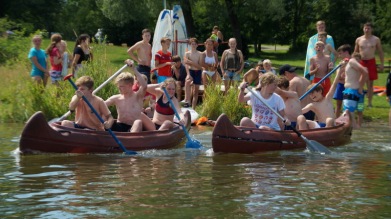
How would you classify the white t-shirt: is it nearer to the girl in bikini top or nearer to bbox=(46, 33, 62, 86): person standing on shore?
the girl in bikini top

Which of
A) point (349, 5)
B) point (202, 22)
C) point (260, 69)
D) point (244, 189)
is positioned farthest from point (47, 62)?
point (349, 5)

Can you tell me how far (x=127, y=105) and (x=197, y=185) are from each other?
3.16 metres

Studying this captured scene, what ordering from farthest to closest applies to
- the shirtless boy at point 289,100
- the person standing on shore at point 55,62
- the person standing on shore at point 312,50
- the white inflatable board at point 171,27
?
the white inflatable board at point 171,27 → the person standing on shore at point 55,62 → the person standing on shore at point 312,50 → the shirtless boy at point 289,100

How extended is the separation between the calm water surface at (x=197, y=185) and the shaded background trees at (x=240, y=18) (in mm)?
23741

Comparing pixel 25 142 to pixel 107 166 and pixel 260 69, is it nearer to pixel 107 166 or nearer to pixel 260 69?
pixel 107 166

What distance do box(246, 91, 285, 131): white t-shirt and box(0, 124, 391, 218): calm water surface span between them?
48cm

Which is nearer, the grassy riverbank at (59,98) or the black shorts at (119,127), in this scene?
the black shorts at (119,127)

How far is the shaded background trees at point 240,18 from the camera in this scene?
36.8 meters

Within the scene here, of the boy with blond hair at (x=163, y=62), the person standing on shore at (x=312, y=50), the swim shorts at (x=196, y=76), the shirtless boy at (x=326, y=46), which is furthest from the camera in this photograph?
the swim shorts at (x=196, y=76)

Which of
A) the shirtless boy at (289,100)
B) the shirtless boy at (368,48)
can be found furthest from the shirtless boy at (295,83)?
the shirtless boy at (368,48)

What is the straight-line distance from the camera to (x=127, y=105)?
11695mm

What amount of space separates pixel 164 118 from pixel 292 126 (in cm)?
210

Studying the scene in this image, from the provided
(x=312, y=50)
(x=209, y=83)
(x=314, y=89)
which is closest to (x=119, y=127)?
(x=314, y=89)

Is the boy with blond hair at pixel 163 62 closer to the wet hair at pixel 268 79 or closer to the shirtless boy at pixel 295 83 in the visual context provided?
the shirtless boy at pixel 295 83
